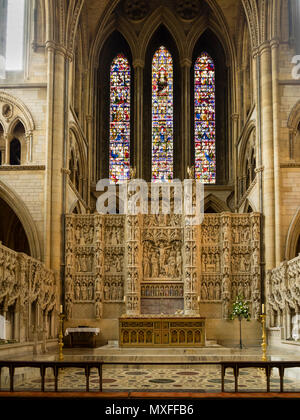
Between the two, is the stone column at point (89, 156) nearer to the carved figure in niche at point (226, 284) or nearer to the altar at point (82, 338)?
the altar at point (82, 338)

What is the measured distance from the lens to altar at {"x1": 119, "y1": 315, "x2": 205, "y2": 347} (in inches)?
870

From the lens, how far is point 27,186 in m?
26.8

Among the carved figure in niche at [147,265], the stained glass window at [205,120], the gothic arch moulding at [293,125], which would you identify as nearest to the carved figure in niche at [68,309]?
the carved figure in niche at [147,265]

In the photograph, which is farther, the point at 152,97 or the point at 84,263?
the point at 152,97

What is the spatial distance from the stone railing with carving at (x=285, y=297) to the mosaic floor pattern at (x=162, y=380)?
4.68 metres

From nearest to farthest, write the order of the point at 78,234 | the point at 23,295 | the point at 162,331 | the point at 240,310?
the point at 23,295 → the point at 162,331 → the point at 240,310 → the point at 78,234

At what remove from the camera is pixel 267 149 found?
87.8ft

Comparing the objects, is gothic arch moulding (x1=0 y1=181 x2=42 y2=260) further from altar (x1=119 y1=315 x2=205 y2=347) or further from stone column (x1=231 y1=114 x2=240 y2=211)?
stone column (x1=231 y1=114 x2=240 y2=211)

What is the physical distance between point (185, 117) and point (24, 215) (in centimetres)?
1357

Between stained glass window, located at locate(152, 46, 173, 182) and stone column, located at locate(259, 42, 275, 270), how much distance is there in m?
10.0

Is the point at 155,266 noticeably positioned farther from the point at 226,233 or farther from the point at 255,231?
the point at 255,231

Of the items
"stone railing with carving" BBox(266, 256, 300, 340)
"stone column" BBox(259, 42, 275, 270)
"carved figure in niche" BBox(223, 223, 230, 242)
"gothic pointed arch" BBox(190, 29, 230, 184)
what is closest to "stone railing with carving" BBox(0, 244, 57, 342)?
"carved figure in niche" BBox(223, 223, 230, 242)

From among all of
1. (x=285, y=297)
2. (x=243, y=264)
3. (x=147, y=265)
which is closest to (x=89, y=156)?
(x=147, y=265)
